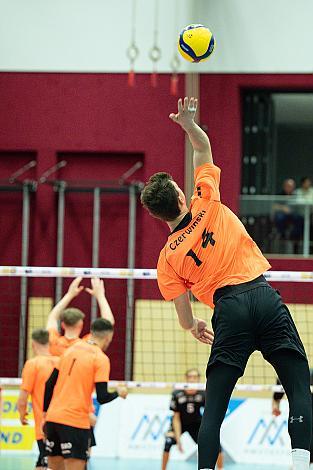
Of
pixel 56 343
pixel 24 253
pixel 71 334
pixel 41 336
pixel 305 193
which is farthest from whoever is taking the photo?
pixel 305 193

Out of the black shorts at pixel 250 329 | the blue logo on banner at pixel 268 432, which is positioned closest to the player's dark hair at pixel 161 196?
the black shorts at pixel 250 329

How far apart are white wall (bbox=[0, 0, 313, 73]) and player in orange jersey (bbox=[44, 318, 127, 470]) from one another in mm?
8477

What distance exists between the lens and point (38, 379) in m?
9.30

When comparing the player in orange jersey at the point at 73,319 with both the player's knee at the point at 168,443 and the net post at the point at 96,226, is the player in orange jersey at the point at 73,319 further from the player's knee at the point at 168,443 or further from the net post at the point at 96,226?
the net post at the point at 96,226

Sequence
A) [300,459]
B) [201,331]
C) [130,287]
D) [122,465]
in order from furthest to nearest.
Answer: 1. [130,287]
2. [122,465]
3. [201,331]
4. [300,459]

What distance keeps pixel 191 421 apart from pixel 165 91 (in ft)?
20.6

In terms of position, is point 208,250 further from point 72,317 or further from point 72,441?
point 72,317

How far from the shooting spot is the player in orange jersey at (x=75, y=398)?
8.02 metres

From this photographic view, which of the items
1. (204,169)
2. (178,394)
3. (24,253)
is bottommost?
(178,394)

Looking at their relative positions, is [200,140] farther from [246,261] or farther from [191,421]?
[191,421]

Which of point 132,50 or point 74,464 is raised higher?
point 132,50

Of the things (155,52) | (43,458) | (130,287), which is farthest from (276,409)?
(155,52)

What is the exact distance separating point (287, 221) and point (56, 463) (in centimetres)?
778

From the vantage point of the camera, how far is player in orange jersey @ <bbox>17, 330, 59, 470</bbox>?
922cm
